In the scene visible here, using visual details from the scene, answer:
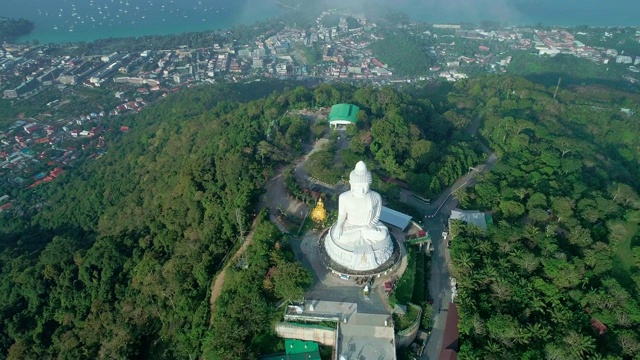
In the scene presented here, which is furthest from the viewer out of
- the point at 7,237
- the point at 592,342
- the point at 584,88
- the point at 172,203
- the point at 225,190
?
the point at 584,88

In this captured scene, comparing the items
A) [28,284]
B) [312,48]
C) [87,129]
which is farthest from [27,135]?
[312,48]

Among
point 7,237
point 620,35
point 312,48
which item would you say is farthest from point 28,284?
point 620,35

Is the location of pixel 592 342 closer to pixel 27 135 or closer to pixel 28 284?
pixel 28 284

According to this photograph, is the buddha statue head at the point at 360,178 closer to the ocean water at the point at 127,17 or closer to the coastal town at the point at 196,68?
the coastal town at the point at 196,68

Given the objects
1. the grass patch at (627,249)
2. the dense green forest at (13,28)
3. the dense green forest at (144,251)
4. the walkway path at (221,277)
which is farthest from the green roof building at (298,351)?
the dense green forest at (13,28)

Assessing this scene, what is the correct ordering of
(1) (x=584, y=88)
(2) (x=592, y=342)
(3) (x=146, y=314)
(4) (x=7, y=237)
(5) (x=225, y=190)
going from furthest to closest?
(1) (x=584, y=88)
(4) (x=7, y=237)
(5) (x=225, y=190)
(3) (x=146, y=314)
(2) (x=592, y=342)

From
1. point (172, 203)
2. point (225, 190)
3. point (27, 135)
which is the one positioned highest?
point (225, 190)

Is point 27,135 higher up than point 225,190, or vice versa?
point 225,190

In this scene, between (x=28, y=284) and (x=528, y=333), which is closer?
(x=528, y=333)

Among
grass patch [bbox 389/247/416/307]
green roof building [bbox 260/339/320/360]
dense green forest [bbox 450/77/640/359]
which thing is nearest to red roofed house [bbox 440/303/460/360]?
dense green forest [bbox 450/77/640/359]
